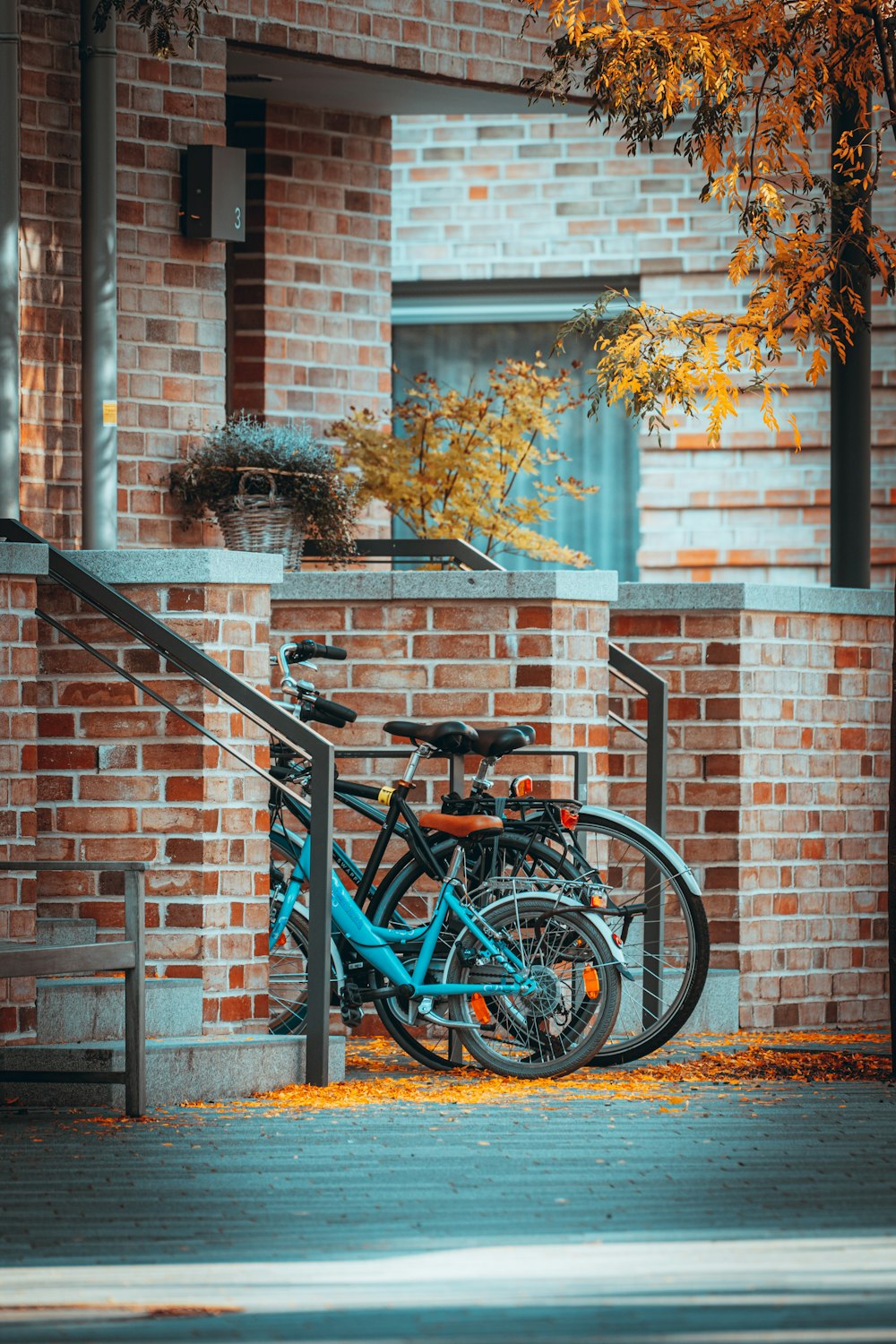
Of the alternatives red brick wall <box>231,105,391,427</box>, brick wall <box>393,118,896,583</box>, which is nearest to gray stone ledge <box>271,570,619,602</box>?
red brick wall <box>231,105,391,427</box>

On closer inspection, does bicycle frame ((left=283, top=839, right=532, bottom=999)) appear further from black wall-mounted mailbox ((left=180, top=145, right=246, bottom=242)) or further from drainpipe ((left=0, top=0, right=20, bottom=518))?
black wall-mounted mailbox ((left=180, top=145, right=246, bottom=242))

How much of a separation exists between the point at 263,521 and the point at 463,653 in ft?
4.77

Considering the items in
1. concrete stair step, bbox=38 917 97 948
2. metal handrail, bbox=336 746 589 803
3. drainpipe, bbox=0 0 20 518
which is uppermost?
drainpipe, bbox=0 0 20 518

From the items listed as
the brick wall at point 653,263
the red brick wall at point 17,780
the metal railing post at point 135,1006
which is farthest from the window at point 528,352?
the metal railing post at point 135,1006

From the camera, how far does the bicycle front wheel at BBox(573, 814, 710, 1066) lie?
7.27 meters

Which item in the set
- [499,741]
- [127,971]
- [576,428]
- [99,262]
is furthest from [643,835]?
[576,428]

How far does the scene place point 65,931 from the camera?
7109mm

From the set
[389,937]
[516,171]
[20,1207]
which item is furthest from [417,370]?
[20,1207]

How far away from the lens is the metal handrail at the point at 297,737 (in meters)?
6.83

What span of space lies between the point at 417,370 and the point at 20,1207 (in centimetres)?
871

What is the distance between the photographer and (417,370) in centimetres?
1316

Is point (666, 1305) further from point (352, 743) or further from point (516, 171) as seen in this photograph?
point (516, 171)

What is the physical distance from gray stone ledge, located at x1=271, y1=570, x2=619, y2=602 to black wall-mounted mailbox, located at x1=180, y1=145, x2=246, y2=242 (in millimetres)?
1931

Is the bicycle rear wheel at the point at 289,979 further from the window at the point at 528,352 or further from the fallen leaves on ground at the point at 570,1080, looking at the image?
the window at the point at 528,352
